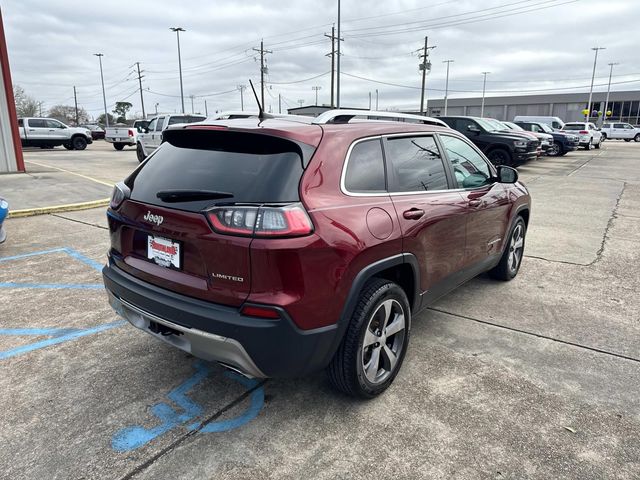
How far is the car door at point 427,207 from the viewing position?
9.75 feet

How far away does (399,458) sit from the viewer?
2367mm

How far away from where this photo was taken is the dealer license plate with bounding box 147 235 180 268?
2537 mm

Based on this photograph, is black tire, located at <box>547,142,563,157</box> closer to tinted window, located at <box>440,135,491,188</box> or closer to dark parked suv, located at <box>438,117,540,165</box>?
dark parked suv, located at <box>438,117,540,165</box>

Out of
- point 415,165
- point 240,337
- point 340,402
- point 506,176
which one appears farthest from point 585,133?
point 240,337

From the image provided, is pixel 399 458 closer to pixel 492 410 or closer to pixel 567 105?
pixel 492 410

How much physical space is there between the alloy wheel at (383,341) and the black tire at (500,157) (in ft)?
48.6

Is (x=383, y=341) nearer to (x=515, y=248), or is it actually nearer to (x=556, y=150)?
(x=515, y=248)

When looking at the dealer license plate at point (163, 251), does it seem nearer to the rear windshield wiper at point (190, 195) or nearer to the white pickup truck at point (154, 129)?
the rear windshield wiper at point (190, 195)

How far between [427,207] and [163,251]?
172 cm

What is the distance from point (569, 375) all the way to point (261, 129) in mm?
2622

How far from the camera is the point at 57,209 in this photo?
27.2 ft

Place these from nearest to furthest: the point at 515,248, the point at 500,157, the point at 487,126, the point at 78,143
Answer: the point at 515,248 < the point at 500,157 < the point at 487,126 < the point at 78,143

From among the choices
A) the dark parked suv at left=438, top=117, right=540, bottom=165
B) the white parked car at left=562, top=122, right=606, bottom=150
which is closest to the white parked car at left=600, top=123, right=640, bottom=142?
the white parked car at left=562, top=122, right=606, bottom=150

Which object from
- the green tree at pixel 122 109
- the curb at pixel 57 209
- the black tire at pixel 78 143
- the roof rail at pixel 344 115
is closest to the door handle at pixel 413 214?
the roof rail at pixel 344 115
